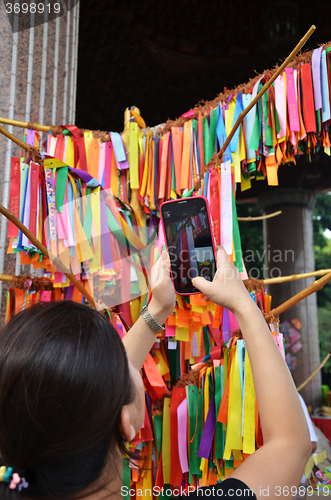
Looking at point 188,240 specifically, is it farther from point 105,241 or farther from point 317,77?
point 317,77

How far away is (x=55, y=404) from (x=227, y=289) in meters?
0.37

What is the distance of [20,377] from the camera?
576 millimetres

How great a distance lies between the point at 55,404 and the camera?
1.86ft

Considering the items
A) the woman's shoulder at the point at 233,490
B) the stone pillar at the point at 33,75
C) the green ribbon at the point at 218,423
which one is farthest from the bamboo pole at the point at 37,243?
the stone pillar at the point at 33,75

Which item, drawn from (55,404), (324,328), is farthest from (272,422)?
(324,328)

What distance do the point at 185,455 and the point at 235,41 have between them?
4.88 metres

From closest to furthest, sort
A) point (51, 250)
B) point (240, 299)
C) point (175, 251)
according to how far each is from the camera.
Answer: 1. point (240, 299)
2. point (175, 251)
3. point (51, 250)

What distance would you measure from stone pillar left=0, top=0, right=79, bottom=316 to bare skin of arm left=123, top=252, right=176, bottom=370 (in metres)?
1.18

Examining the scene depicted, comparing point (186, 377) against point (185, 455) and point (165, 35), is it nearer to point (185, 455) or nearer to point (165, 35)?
point (185, 455)

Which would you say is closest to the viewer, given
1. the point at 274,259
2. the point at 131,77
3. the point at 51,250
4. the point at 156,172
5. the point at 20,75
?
the point at 51,250

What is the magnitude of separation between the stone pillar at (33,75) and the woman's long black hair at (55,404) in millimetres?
1492

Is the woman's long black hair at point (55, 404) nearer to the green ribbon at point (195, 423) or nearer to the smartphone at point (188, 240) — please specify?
the smartphone at point (188, 240)

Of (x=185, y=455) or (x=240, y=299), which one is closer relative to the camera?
(x=240, y=299)

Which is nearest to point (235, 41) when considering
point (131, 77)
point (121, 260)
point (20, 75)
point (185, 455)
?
point (131, 77)
